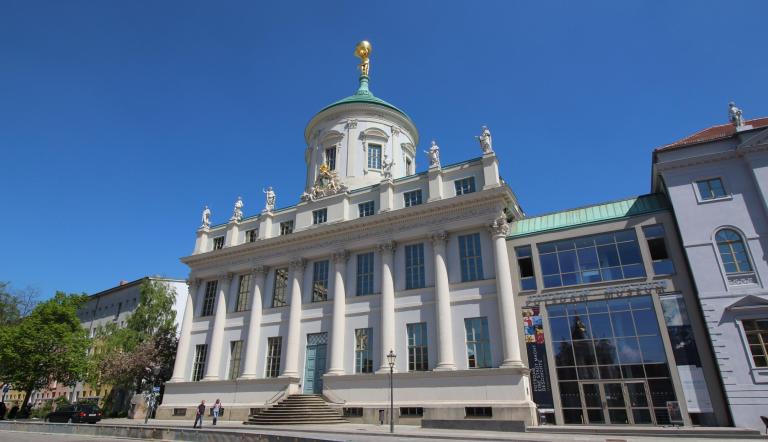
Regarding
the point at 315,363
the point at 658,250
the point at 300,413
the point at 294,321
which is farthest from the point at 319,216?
the point at 658,250

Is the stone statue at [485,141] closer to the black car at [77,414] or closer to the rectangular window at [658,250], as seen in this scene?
the rectangular window at [658,250]

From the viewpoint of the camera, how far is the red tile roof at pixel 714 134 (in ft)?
77.2

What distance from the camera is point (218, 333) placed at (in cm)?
3522

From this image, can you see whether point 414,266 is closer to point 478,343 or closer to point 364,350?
point 364,350

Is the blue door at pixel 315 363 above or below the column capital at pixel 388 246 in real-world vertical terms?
below

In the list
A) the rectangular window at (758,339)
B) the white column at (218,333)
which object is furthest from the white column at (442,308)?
the white column at (218,333)

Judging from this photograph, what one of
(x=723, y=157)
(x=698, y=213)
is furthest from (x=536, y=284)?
(x=723, y=157)

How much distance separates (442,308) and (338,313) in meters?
7.66

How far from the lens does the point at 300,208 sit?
119 feet

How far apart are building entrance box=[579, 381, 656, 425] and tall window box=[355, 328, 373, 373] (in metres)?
12.6

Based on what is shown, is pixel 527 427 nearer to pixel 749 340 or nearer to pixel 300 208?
pixel 749 340

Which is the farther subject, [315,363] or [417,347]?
[315,363]

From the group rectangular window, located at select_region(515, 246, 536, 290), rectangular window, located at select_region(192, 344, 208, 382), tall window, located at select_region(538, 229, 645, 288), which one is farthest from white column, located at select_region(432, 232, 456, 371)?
rectangular window, located at select_region(192, 344, 208, 382)

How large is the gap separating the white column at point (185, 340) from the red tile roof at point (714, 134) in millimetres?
36408
